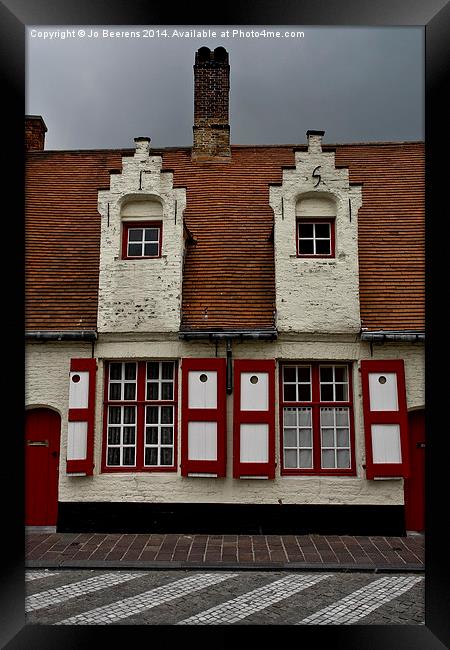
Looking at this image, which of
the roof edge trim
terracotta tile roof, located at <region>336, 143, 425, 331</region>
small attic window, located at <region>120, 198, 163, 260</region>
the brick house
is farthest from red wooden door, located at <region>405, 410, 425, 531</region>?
the roof edge trim

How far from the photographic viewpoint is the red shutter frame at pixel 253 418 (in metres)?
7.61

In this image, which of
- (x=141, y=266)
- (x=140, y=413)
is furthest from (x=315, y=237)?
(x=140, y=413)

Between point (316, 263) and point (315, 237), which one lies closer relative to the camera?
point (316, 263)

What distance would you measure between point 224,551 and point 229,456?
1306 mm

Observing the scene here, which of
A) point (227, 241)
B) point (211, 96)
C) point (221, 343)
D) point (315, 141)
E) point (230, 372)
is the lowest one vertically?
point (230, 372)

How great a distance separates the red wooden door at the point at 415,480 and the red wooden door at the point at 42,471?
16.7 feet

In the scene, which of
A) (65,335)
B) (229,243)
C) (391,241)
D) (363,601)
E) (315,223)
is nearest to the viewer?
(363,601)

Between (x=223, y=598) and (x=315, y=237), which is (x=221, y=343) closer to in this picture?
(x=315, y=237)

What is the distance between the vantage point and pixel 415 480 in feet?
25.9

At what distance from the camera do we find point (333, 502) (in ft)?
25.0

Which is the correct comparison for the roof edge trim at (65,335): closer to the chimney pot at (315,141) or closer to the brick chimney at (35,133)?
the chimney pot at (315,141)

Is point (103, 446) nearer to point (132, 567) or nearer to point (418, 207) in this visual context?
point (132, 567)
